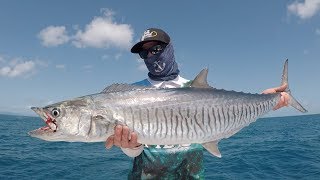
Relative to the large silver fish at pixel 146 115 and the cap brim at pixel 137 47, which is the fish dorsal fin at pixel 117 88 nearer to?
the large silver fish at pixel 146 115

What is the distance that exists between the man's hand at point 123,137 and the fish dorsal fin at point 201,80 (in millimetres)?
969

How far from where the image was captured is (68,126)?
12.5 feet

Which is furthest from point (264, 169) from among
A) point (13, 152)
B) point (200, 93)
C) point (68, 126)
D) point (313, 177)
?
point (13, 152)

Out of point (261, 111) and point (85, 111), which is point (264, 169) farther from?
point (85, 111)

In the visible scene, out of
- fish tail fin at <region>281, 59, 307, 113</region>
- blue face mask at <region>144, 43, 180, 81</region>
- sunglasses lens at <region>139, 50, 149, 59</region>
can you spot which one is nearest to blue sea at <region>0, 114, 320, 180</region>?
fish tail fin at <region>281, 59, 307, 113</region>

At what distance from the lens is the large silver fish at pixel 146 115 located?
12.5 ft

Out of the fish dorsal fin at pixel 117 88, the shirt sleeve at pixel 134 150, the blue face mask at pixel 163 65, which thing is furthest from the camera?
the blue face mask at pixel 163 65

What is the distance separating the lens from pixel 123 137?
12.6 ft

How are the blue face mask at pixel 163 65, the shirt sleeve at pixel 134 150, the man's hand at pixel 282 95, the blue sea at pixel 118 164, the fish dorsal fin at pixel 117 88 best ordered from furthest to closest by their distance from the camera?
1. the blue sea at pixel 118 164
2. the man's hand at pixel 282 95
3. the blue face mask at pixel 163 65
4. the shirt sleeve at pixel 134 150
5. the fish dorsal fin at pixel 117 88

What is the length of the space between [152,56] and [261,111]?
62.0 inches

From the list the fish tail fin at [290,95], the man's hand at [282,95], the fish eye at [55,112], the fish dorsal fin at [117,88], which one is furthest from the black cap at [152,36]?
the fish tail fin at [290,95]

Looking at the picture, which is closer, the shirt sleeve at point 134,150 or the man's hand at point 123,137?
the man's hand at point 123,137

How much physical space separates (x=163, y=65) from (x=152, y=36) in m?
0.41

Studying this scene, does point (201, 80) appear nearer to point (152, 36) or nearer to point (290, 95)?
point (152, 36)
